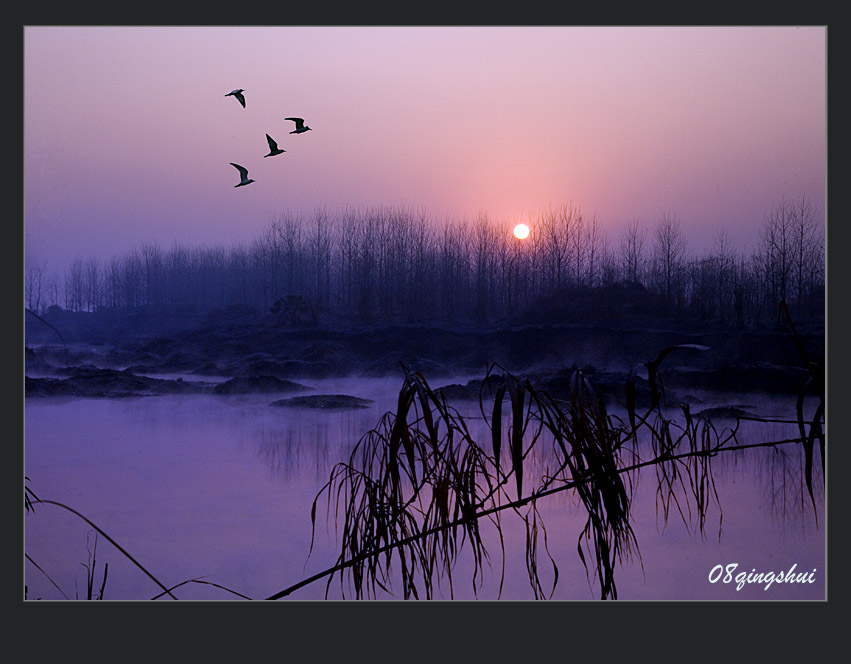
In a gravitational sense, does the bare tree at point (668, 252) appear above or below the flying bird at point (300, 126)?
below

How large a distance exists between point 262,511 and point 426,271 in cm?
101

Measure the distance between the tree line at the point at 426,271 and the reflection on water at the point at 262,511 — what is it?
13.3 inches

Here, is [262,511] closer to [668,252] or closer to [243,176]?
[243,176]

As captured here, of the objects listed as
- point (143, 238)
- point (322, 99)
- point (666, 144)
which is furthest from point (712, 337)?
point (143, 238)

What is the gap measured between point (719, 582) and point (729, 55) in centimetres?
174

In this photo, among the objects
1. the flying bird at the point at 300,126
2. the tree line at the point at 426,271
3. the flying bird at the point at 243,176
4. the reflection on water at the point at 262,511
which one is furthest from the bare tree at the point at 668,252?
the flying bird at the point at 243,176

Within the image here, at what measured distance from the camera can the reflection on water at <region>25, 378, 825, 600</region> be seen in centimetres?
262

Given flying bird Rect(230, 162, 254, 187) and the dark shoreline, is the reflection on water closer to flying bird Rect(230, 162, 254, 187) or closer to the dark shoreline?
the dark shoreline

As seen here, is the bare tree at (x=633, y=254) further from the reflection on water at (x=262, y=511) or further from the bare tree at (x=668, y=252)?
the reflection on water at (x=262, y=511)

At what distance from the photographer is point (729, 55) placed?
268 cm

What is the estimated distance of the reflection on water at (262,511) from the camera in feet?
8.59

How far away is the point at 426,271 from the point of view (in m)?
2.91

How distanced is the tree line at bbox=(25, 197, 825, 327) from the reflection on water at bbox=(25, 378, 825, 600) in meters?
0.34

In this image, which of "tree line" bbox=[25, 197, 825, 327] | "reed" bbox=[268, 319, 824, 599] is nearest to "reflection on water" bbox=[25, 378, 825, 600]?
"reed" bbox=[268, 319, 824, 599]
